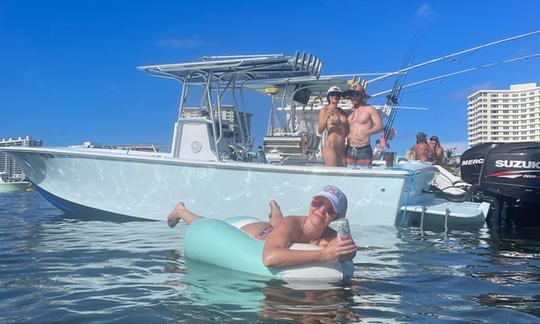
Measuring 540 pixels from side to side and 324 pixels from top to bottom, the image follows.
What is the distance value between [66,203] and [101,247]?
11.7 feet

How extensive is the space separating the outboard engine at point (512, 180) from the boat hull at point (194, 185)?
1231 millimetres

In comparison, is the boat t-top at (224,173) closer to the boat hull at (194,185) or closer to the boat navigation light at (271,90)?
the boat hull at (194,185)

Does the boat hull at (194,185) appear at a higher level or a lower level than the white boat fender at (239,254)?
higher

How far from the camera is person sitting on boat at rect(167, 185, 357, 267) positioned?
4.20 metres

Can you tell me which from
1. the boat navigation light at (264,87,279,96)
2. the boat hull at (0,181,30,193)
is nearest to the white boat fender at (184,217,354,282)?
the boat navigation light at (264,87,279,96)

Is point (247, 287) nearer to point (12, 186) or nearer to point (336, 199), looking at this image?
point (336, 199)

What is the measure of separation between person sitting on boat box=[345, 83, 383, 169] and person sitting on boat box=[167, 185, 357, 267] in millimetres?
3927

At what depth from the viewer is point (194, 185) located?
8.30 meters

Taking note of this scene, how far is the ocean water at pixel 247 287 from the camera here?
3445 mm

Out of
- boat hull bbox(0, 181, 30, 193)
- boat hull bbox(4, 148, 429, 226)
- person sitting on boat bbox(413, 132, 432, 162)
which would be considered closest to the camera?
boat hull bbox(4, 148, 429, 226)

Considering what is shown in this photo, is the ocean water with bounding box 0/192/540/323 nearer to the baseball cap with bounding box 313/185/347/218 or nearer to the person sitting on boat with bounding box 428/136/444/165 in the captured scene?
the baseball cap with bounding box 313/185/347/218

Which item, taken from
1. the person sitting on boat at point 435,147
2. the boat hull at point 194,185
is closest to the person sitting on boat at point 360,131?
the boat hull at point 194,185

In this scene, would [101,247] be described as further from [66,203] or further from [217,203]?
[66,203]

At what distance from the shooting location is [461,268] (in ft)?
17.1
